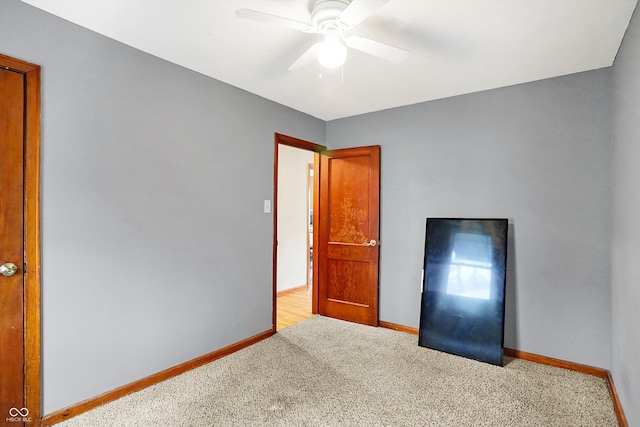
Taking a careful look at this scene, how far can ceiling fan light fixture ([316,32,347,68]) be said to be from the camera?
1784 millimetres

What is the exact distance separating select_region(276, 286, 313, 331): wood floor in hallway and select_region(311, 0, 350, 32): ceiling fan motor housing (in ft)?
9.80

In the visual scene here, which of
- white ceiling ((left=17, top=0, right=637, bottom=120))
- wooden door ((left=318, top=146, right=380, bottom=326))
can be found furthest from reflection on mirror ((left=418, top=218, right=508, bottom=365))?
white ceiling ((left=17, top=0, right=637, bottom=120))

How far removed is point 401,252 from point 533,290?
1251 millimetres

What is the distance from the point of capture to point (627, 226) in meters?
1.95

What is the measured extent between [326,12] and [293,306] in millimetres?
3696

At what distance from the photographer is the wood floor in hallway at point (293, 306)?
12.9 feet

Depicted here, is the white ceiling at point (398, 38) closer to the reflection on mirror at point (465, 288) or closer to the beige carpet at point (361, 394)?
the reflection on mirror at point (465, 288)

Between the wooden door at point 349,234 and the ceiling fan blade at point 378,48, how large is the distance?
5.94ft

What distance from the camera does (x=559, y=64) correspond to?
2518mm

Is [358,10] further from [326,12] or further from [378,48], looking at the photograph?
[378,48]

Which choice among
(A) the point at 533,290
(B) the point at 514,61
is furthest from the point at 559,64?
(A) the point at 533,290

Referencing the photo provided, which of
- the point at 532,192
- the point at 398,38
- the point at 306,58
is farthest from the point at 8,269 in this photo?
the point at 532,192

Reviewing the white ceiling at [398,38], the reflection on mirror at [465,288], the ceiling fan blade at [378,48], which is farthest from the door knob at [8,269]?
the reflection on mirror at [465,288]

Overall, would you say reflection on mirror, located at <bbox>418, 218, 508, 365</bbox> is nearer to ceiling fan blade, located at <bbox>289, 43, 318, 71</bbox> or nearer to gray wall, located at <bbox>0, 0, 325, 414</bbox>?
gray wall, located at <bbox>0, 0, 325, 414</bbox>
